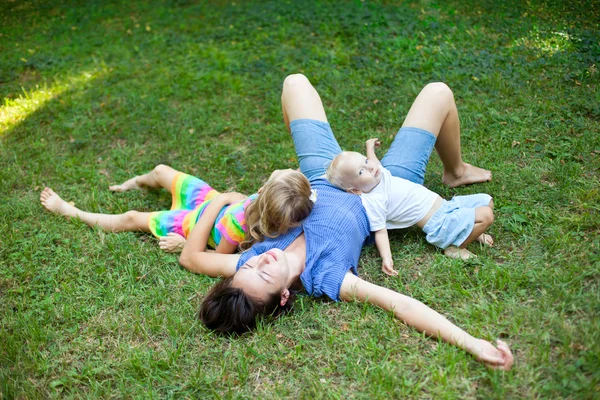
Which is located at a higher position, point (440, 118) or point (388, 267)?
point (440, 118)

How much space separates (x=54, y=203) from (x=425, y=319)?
10.5 feet

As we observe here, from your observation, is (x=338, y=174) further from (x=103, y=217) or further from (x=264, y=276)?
(x=103, y=217)

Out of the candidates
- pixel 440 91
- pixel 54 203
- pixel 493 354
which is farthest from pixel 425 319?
pixel 54 203

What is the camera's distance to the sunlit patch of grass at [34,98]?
5855 mm

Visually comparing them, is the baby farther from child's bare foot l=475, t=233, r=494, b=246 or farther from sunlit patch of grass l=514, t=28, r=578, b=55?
sunlit patch of grass l=514, t=28, r=578, b=55

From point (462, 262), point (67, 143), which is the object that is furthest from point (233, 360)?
point (67, 143)

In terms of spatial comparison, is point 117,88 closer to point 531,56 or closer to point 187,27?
point 187,27

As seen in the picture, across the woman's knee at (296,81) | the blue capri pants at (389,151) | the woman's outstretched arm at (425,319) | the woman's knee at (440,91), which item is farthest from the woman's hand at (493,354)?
the woman's knee at (296,81)

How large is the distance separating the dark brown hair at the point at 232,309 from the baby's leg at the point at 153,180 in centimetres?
150

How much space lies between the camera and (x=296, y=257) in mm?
3283

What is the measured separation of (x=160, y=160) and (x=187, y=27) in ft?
11.2

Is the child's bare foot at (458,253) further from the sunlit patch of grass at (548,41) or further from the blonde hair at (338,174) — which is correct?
the sunlit patch of grass at (548,41)

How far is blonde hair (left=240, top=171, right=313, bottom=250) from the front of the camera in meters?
3.31

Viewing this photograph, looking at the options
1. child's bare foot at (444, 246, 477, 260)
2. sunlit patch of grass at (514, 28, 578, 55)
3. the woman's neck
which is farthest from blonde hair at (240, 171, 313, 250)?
sunlit patch of grass at (514, 28, 578, 55)
